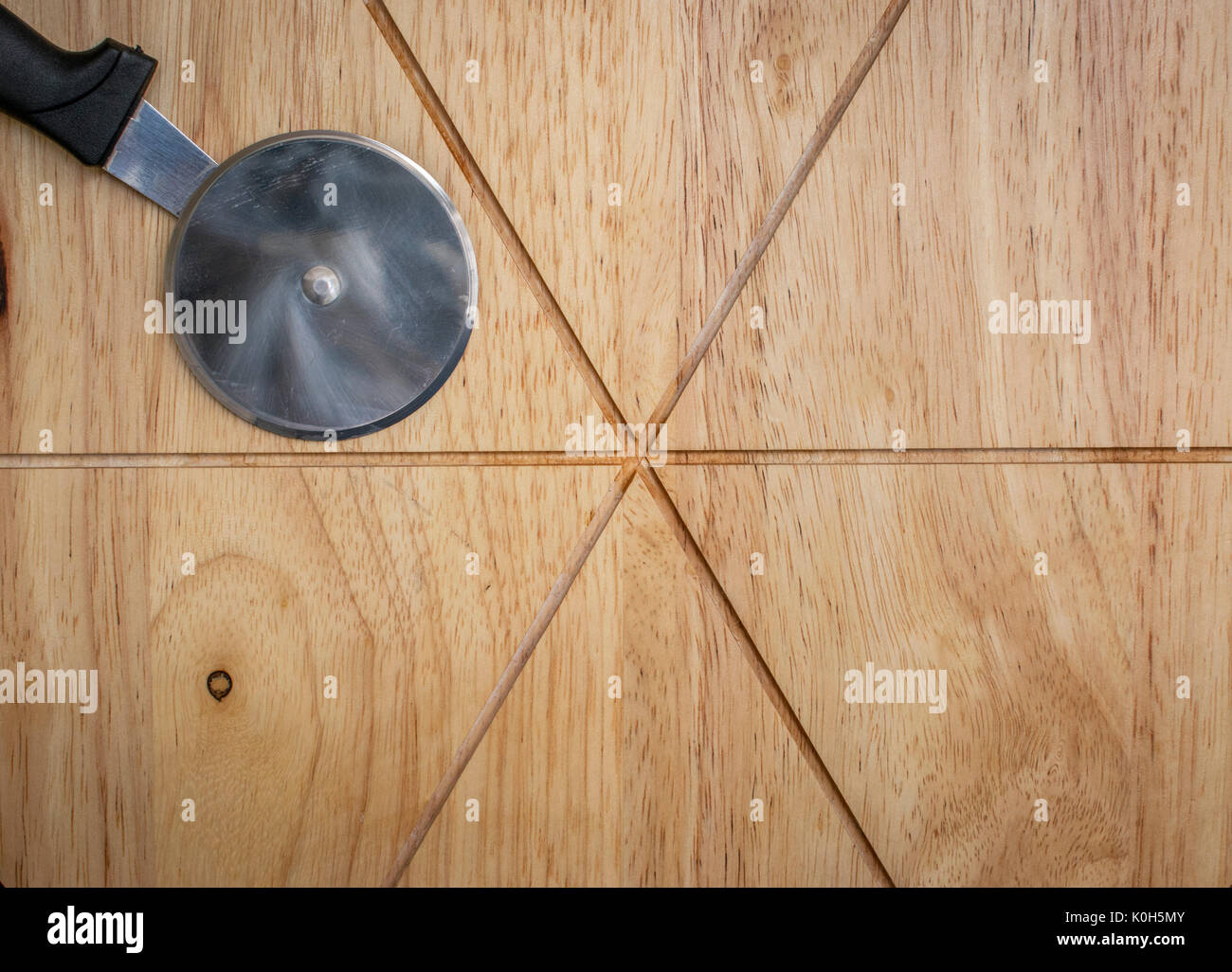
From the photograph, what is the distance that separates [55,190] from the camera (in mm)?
683

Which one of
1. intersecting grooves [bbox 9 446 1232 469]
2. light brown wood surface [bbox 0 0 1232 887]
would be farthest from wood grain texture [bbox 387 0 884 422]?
intersecting grooves [bbox 9 446 1232 469]

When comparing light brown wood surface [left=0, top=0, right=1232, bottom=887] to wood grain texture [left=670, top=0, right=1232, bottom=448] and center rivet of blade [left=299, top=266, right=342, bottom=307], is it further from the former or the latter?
center rivet of blade [left=299, top=266, right=342, bottom=307]

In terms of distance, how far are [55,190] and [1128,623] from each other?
3.73ft

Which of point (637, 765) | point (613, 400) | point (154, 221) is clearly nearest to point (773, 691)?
point (637, 765)

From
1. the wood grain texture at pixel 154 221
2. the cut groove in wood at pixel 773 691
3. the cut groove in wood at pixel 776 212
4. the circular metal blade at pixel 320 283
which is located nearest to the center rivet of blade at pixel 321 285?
the circular metal blade at pixel 320 283

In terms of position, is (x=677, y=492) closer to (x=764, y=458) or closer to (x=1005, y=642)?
(x=764, y=458)

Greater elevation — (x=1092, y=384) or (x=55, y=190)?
(x=55, y=190)

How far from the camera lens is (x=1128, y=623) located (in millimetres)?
717

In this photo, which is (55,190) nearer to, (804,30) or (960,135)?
(804,30)

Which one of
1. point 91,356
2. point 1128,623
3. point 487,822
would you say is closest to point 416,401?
point 91,356

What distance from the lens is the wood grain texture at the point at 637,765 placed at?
28.0 inches

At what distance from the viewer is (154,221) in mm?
686
